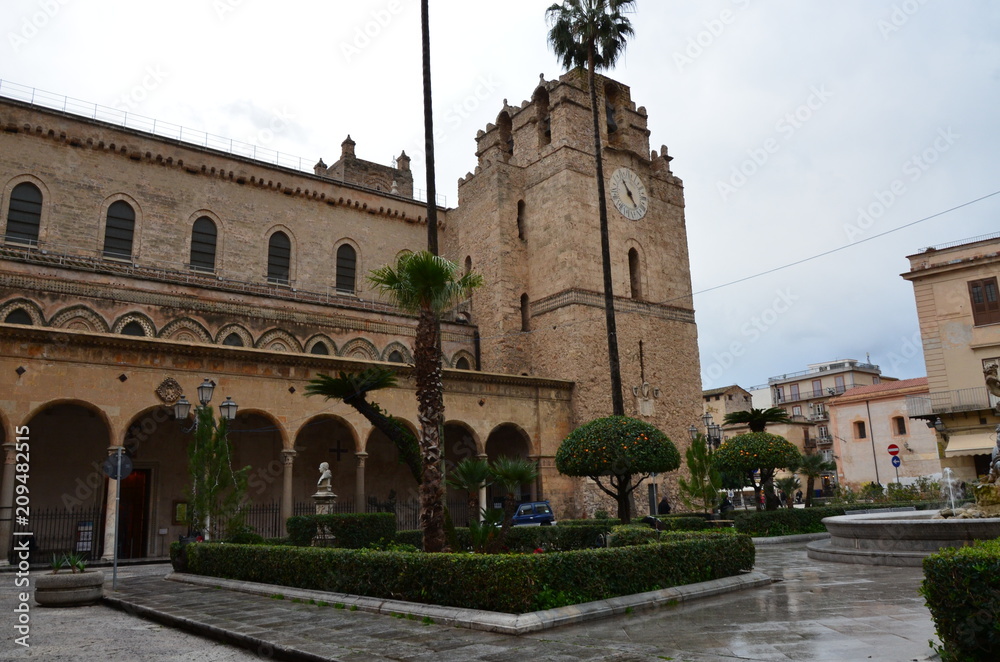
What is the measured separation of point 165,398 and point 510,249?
615 inches

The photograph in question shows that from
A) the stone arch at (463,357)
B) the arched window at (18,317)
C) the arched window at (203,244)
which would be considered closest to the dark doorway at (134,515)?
the arched window at (18,317)

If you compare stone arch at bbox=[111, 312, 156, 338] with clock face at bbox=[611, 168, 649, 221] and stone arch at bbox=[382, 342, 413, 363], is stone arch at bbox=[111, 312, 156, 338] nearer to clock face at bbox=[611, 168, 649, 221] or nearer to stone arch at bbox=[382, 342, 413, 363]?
stone arch at bbox=[382, 342, 413, 363]

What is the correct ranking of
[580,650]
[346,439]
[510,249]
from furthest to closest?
[510,249], [346,439], [580,650]

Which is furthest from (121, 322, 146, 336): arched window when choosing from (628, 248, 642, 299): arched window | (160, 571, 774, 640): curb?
(628, 248, 642, 299): arched window

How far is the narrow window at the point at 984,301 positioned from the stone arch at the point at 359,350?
2315 cm

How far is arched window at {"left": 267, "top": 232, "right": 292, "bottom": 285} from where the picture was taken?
2814 centimetres

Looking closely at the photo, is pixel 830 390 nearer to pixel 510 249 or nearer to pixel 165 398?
pixel 510 249

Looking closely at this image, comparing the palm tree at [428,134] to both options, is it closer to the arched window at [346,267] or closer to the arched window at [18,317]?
the arched window at [18,317]

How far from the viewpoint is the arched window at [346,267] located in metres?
30.0

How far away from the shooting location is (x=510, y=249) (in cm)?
3006

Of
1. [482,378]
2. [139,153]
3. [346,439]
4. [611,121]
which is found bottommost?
[346,439]

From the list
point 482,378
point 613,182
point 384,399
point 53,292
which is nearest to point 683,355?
point 613,182

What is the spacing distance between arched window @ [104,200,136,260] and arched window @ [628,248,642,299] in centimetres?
1885

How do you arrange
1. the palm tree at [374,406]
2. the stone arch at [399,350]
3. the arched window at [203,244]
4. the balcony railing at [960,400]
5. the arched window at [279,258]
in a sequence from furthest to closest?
1. the arched window at [279,258]
2. the balcony railing at [960,400]
3. the stone arch at [399,350]
4. the arched window at [203,244]
5. the palm tree at [374,406]
